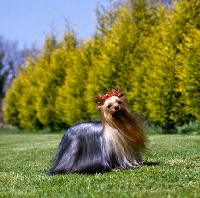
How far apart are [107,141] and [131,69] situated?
14.7 metres

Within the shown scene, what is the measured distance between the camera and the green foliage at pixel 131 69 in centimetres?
1902

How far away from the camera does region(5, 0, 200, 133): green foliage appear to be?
62.4ft

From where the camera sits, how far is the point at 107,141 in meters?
7.60

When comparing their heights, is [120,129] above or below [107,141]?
above

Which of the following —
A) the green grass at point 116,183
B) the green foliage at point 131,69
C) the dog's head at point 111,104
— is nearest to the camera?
the green grass at point 116,183

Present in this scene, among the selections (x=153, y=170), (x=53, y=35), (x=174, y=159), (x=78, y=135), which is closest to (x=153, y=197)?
(x=153, y=170)

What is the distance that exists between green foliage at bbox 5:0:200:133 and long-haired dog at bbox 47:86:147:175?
10527 mm

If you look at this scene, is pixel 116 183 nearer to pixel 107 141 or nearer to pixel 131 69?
pixel 107 141

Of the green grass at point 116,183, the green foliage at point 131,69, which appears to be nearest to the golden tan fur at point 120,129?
the green grass at point 116,183

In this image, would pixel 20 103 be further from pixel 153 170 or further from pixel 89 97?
pixel 153 170

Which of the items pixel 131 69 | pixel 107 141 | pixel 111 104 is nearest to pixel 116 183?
pixel 107 141

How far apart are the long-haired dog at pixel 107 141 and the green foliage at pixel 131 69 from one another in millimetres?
10527

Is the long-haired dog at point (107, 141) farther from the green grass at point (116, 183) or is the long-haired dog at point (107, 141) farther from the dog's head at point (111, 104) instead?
the green grass at point (116, 183)

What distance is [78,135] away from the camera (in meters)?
7.87
